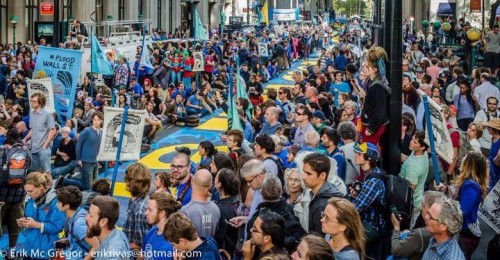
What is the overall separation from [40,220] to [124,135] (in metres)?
3.00

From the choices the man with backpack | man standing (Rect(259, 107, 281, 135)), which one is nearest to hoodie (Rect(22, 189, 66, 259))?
the man with backpack

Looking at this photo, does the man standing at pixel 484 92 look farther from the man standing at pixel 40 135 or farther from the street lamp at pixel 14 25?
the street lamp at pixel 14 25

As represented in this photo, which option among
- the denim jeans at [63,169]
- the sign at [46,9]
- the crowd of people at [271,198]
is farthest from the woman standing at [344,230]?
the sign at [46,9]

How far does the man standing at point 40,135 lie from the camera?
1230cm

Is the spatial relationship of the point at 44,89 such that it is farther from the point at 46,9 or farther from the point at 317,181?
the point at 46,9

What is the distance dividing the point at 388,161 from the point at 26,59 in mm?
18505

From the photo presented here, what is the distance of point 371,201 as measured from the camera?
22.0 ft

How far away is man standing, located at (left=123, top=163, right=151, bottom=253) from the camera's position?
711cm

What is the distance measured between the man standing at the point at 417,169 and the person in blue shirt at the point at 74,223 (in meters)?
3.56

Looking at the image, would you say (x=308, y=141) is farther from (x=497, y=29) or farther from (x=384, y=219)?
(x=497, y=29)

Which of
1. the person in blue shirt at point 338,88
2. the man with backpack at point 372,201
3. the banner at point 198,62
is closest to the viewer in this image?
the man with backpack at point 372,201

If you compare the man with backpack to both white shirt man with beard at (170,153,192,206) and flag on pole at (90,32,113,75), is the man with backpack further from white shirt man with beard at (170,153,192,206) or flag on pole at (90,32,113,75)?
flag on pole at (90,32,113,75)

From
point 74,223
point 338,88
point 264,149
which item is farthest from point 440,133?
point 338,88

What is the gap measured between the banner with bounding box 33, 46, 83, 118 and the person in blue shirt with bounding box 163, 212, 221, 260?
8811 mm
